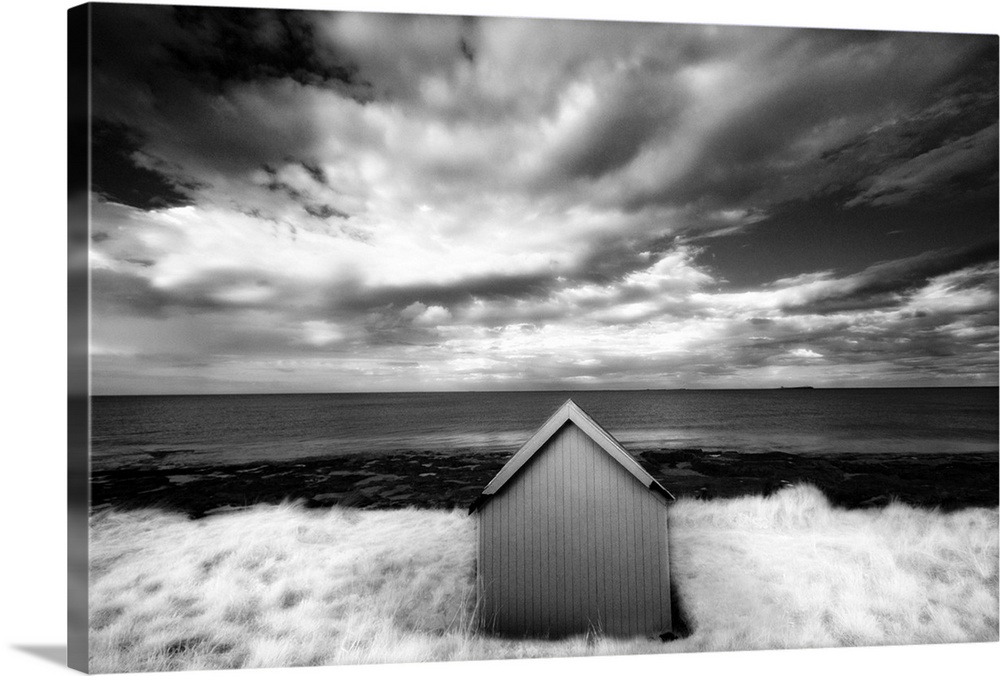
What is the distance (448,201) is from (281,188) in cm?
172

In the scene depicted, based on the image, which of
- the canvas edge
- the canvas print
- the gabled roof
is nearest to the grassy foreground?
the canvas print

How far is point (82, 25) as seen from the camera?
16.3 ft

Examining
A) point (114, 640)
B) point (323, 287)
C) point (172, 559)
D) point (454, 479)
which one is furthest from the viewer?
point (454, 479)

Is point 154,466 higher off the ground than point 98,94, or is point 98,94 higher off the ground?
point 98,94

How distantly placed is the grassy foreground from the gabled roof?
1.11 metres

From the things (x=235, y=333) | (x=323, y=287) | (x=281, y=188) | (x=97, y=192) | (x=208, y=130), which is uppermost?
(x=208, y=130)

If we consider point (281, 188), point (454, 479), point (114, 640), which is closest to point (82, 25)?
point (281, 188)

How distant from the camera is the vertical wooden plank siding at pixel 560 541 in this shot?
5.29 meters

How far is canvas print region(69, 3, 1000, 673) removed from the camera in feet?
17.2

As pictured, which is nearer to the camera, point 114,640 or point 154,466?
Answer: point 114,640

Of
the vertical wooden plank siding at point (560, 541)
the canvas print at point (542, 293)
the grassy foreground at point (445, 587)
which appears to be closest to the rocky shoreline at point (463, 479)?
the canvas print at point (542, 293)

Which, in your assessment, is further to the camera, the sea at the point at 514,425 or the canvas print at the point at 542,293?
the sea at the point at 514,425

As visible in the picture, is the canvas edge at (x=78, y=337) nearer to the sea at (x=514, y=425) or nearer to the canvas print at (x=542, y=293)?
the canvas print at (x=542, y=293)

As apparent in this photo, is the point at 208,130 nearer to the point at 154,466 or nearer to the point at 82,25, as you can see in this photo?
the point at 82,25
